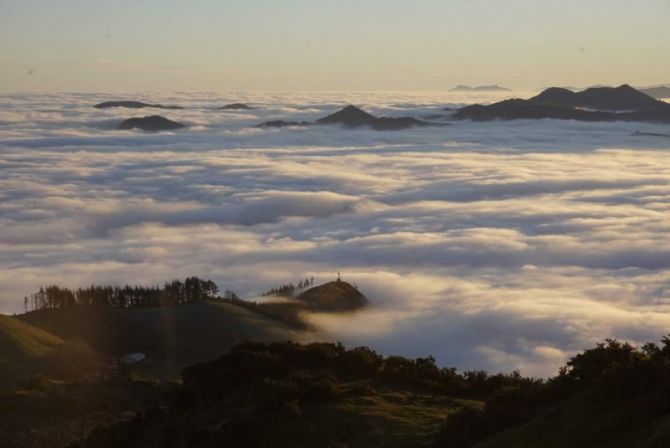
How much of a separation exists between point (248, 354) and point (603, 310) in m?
78.9

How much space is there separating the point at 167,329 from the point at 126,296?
84.5ft

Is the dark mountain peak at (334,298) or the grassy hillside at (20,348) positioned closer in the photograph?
the grassy hillside at (20,348)

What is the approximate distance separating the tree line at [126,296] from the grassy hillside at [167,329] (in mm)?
12818

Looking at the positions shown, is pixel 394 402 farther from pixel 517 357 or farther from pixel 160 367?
pixel 517 357

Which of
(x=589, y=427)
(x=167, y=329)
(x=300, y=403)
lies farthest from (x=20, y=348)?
(x=589, y=427)

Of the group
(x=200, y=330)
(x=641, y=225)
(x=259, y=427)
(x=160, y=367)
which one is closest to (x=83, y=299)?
(x=200, y=330)

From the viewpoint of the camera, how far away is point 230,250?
155 m

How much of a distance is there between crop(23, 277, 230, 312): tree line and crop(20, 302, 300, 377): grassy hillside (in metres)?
12.8

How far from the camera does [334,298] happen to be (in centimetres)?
9412

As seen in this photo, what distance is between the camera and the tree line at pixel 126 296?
90137 mm

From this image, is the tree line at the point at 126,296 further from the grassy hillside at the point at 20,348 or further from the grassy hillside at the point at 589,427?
the grassy hillside at the point at 589,427

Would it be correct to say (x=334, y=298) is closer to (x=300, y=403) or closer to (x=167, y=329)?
(x=167, y=329)

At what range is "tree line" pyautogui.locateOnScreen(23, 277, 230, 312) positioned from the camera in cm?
9014

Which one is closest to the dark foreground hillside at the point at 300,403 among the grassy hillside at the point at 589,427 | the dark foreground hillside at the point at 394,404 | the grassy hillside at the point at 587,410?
the dark foreground hillside at the point at 394,404
